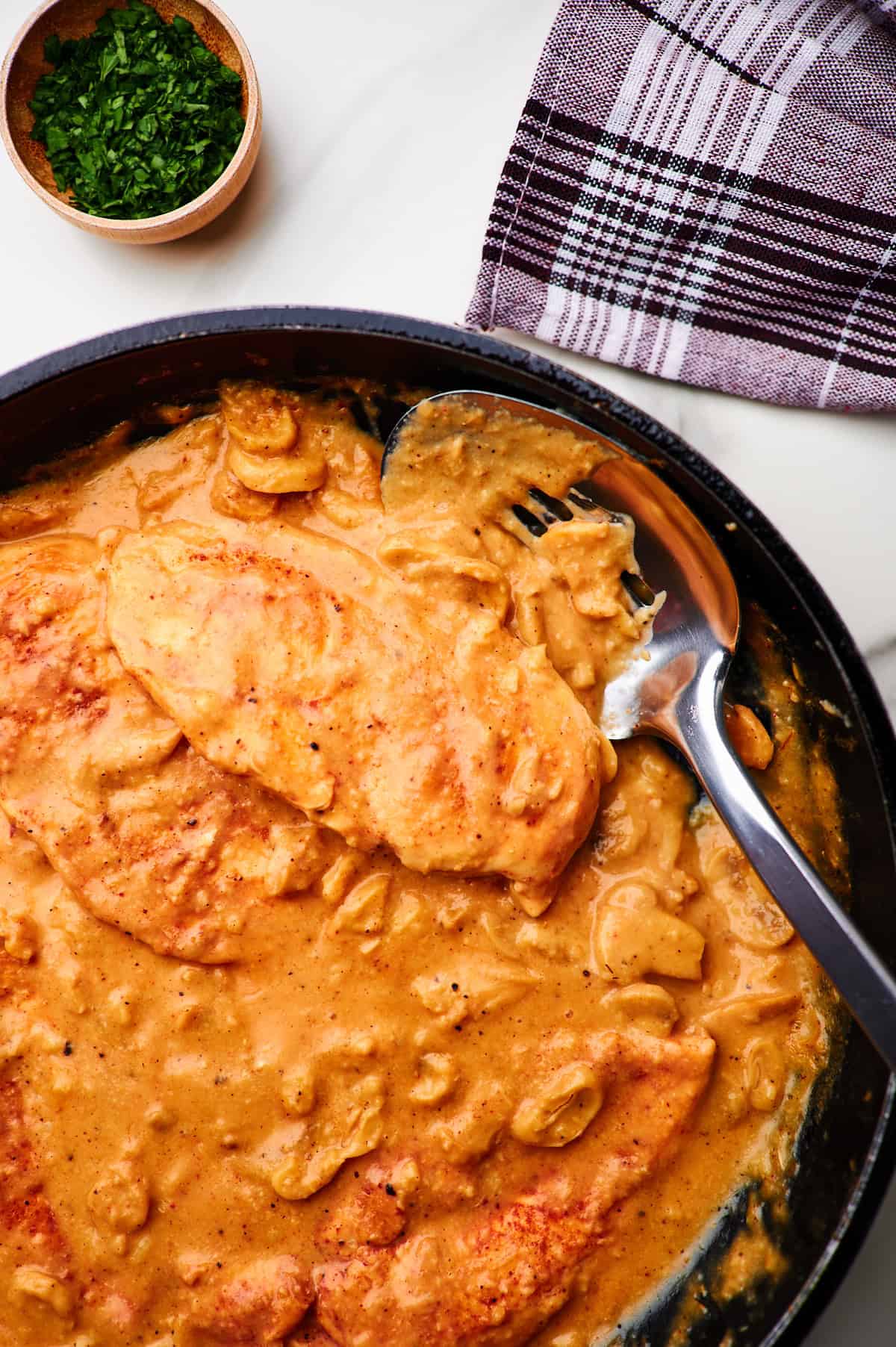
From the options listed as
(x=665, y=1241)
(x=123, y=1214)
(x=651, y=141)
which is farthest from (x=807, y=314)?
(x=123, y=1214)

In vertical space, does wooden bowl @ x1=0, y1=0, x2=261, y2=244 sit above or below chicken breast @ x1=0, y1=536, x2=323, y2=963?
above

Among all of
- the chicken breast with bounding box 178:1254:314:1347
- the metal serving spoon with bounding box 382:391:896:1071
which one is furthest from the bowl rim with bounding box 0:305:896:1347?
the chicken breast with bounding box 178:1254:314:1347

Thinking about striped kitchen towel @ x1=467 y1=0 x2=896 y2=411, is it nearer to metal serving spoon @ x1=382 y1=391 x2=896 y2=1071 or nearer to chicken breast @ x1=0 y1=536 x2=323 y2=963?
metal serving spoon @ x1=382 y1=391 x2=896 y2=1071

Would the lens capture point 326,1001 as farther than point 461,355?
Yes

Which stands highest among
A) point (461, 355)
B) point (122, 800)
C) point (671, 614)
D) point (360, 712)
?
point (461, 355)

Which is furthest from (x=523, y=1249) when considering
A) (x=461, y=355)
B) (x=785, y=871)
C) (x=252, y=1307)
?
(x=461, y=355)

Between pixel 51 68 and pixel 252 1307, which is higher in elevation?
pixel 51 68

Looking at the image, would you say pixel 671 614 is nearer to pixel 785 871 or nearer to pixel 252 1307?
pixel 785 871
